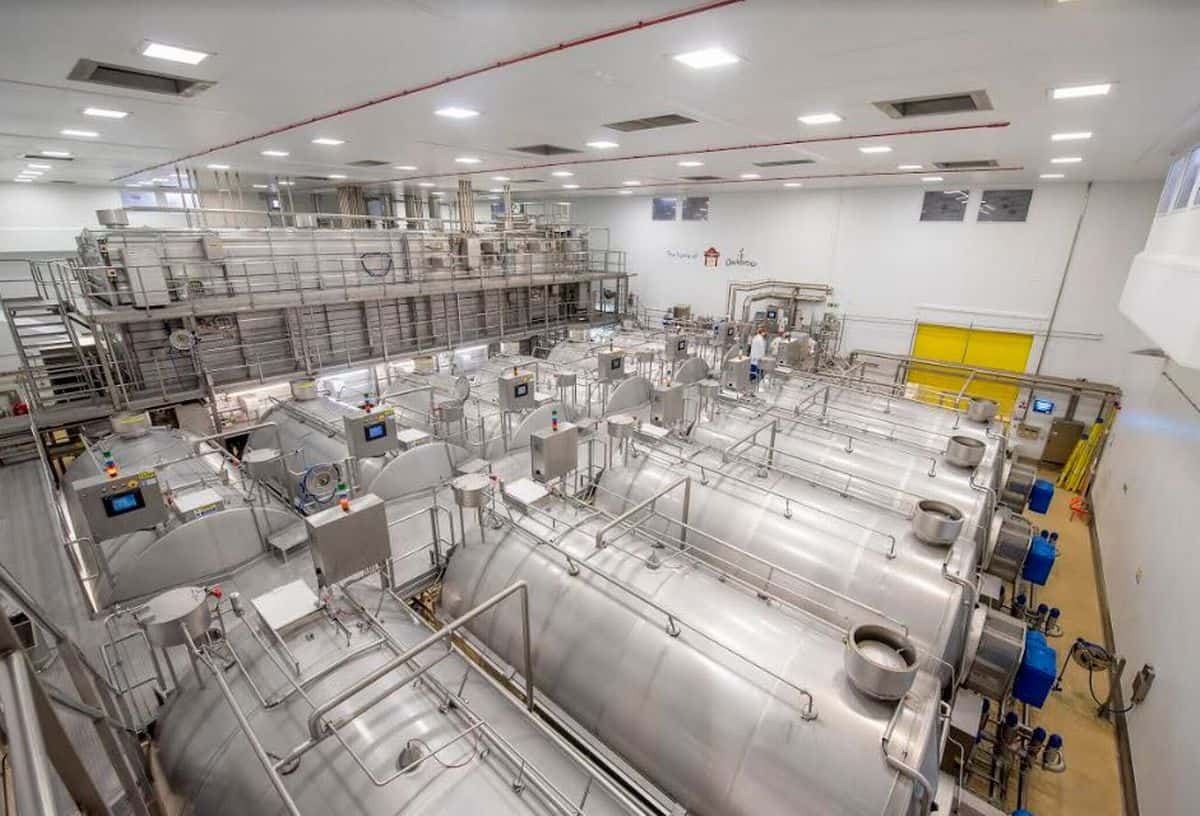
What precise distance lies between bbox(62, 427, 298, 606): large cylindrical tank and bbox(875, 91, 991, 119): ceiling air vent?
25.2 feet

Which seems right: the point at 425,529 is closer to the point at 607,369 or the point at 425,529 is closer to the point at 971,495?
the point at 607,369

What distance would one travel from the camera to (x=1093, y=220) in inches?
394

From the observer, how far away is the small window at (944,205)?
1130cm

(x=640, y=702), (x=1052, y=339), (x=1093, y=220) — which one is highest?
(x=1093, y=220)

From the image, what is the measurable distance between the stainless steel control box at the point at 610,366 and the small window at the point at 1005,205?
8.48 m

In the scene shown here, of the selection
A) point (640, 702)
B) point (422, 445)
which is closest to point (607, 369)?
point (422, 445)

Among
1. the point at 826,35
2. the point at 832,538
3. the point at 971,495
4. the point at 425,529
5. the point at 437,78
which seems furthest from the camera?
the point at 425,529

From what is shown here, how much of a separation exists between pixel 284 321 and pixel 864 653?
35.3 ft

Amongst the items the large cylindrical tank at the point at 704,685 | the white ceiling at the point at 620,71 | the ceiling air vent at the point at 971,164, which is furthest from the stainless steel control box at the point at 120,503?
the ceiling air vent at the point at 971,164

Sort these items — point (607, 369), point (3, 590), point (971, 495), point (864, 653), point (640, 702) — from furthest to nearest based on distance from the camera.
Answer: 1. point (607, 369)
2. point (971, 495)
3. point (640, 702)
4. point (864, 653)
5. point (3, 590)

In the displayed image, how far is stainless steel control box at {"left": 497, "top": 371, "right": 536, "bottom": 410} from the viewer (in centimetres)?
830

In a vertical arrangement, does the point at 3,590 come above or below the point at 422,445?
above

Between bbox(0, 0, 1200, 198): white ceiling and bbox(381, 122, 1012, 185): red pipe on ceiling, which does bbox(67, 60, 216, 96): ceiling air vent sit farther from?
bbox(381, 122, 1012, 185): red pipe on ceiling

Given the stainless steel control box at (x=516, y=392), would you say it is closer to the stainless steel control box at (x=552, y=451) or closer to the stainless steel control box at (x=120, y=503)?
the stainless steel control box at (x=552, y=451)
